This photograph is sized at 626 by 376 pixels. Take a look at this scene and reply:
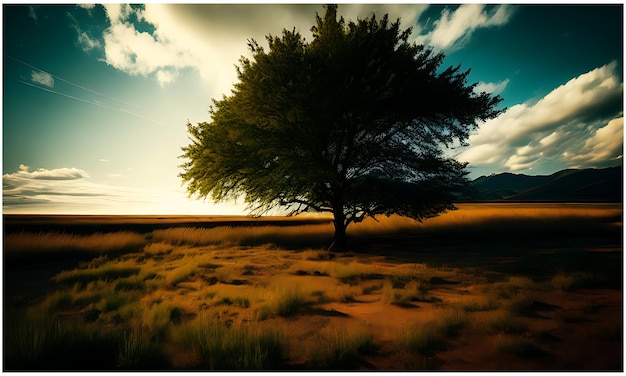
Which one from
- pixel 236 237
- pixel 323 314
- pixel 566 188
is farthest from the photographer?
pixel 566 188

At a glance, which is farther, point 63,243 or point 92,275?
point 63,243

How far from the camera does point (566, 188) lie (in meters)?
71.9

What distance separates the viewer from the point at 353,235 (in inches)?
755

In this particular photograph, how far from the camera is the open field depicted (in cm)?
357

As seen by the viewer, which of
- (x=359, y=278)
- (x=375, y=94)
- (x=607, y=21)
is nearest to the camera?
(x=607, y=21)

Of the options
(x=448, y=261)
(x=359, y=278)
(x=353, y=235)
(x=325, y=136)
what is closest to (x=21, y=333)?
(x=359, y=278)

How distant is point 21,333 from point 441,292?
812 cm

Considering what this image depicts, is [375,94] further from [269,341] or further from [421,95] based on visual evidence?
[269,341]

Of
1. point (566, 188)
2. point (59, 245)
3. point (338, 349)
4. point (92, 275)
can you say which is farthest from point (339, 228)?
point (566, 188)

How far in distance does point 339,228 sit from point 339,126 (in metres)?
5.01

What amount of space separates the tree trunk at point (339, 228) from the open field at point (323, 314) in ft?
4.43

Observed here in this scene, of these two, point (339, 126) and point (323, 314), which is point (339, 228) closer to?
point (339, 126)

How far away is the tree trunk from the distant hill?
600 cm

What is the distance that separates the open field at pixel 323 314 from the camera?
3.57 meters
